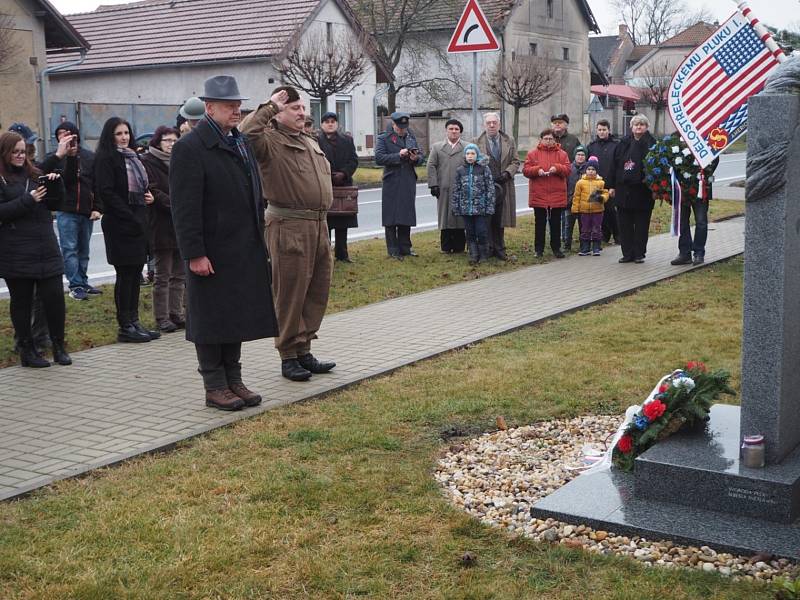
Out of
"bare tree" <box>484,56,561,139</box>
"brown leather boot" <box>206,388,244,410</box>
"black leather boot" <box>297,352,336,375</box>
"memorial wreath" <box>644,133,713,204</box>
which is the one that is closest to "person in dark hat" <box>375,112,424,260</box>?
"memorial wreath" <box>644,133,713,204</box>

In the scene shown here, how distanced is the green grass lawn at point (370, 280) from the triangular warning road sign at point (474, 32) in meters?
2.83

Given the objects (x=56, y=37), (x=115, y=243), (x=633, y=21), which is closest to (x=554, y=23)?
(x=56, y=37)

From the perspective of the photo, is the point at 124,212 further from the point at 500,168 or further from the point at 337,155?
the point at 500,168

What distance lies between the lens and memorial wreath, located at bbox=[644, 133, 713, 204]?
13.1 meters

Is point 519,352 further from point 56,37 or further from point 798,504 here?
point 56,37

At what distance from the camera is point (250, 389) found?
764cm

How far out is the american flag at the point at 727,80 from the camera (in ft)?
26.0

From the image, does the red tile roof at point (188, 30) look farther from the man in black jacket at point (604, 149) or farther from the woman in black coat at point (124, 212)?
the woman in black coat at point (124, 212)

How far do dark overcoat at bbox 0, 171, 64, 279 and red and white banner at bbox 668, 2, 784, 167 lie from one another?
203 inches

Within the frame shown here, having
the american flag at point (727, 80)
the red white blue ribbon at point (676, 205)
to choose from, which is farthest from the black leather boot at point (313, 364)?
the red white blue ribbon at point (676, 205)

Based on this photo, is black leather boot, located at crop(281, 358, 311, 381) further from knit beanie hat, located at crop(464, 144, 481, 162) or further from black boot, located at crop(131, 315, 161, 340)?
knit beanie hat, located at crop(464, 144, 481, 162)

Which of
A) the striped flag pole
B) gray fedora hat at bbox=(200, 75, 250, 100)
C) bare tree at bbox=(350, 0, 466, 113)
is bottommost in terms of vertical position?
gray fedora hat at bbox=(200, 75, 250, 100)

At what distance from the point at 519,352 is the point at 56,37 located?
26.9 m

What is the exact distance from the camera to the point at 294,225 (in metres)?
7.61
